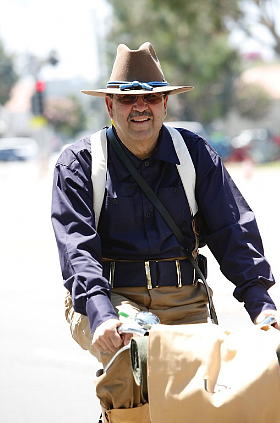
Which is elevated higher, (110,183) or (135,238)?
(110,183)

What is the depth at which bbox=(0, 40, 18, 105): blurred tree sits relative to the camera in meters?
80.2

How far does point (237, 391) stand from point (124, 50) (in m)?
1.90

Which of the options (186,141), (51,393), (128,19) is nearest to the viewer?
(186,141)

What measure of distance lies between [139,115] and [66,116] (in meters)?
79.8

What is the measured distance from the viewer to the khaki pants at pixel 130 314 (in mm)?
3391

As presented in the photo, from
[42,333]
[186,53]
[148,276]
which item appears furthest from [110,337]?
[186,53]

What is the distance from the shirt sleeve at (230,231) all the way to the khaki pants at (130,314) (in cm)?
24

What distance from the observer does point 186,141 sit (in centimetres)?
408

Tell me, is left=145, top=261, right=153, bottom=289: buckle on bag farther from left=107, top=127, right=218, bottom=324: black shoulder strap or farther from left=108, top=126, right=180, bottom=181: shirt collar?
left=108, top=126, right=180, bottom=181: shirt collar

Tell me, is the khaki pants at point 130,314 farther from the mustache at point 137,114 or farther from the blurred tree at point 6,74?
the blurred tree at point 6,74

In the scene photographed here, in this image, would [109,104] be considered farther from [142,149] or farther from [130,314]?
[130,314]

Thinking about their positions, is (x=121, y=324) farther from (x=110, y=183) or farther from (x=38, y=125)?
(x=38, y=125)

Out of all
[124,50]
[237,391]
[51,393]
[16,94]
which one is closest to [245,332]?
[237,391]

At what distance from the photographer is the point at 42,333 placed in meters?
7.80
